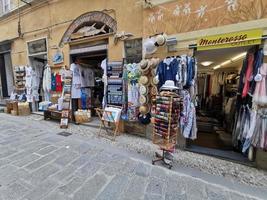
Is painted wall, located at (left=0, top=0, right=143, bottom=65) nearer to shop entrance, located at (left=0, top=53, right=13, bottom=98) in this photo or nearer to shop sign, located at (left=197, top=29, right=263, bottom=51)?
shop entrance, located at (left=0, top=53, right=13, bottom=98)

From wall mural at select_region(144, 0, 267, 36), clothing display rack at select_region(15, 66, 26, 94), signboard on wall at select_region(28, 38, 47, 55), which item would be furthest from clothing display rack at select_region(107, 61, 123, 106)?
clothing display rack at select_region(15, 66, 26, 94)

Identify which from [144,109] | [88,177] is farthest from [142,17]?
[88,177]

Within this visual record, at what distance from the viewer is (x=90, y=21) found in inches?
183

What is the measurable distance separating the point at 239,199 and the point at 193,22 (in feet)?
9.69

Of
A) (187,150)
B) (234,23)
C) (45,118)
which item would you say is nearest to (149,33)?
(234,23)

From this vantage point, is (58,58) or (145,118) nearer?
(145,118)

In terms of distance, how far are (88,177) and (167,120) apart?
4.81 ft

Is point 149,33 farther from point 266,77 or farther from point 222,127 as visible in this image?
point 222,127

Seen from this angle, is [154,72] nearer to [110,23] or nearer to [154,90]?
[154,90]

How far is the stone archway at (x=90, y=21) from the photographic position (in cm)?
427

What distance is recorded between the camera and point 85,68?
550cm

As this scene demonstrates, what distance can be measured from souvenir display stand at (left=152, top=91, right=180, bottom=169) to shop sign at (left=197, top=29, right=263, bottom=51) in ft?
4.08

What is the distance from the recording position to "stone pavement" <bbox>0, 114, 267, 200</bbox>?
2053mm

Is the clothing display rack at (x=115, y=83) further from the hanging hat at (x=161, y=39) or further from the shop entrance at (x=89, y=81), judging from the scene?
the hanging hat at (x=161, y=39)
